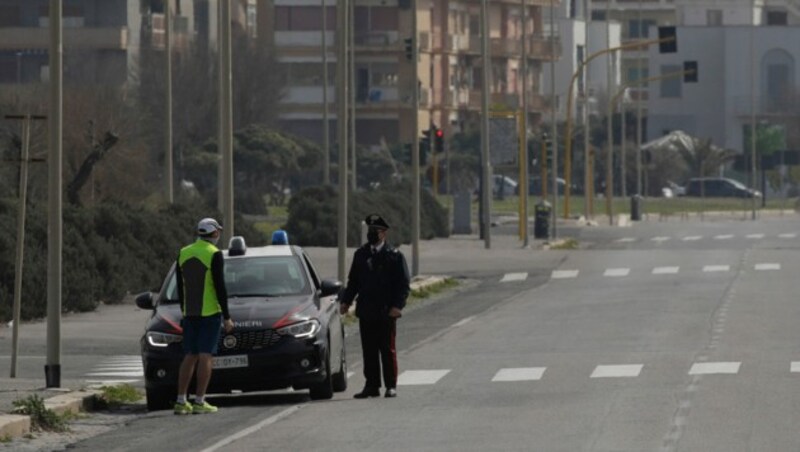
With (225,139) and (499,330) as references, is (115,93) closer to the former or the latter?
(225,139)

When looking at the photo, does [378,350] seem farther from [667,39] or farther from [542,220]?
[667,39]

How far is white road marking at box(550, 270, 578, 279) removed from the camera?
51.7 metres

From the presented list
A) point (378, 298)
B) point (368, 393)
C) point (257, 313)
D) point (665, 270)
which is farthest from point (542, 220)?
point (257, 313)

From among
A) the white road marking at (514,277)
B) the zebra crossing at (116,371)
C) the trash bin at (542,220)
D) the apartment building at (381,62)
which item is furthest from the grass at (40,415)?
the apartment building at (381,62)

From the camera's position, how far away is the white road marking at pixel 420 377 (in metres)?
24.4

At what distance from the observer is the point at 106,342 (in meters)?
32.5

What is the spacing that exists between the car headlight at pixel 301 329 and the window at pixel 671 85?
12749 centimetres

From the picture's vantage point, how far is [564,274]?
173ft

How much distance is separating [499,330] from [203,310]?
12.7 meters

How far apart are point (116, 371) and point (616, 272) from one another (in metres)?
26.5

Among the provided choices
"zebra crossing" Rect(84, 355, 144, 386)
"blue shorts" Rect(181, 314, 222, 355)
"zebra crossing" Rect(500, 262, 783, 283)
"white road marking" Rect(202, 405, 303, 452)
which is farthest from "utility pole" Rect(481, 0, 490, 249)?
Result: "white road marking" Rect(202, 405, 303, 452)

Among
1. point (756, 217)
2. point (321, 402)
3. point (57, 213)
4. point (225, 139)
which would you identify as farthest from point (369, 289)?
point (756, 217)

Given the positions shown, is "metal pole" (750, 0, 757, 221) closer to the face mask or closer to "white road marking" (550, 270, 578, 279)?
"white road marking" (550, 270, 578, 279)

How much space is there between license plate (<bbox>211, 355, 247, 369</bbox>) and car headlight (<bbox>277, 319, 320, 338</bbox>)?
432 millimetres
